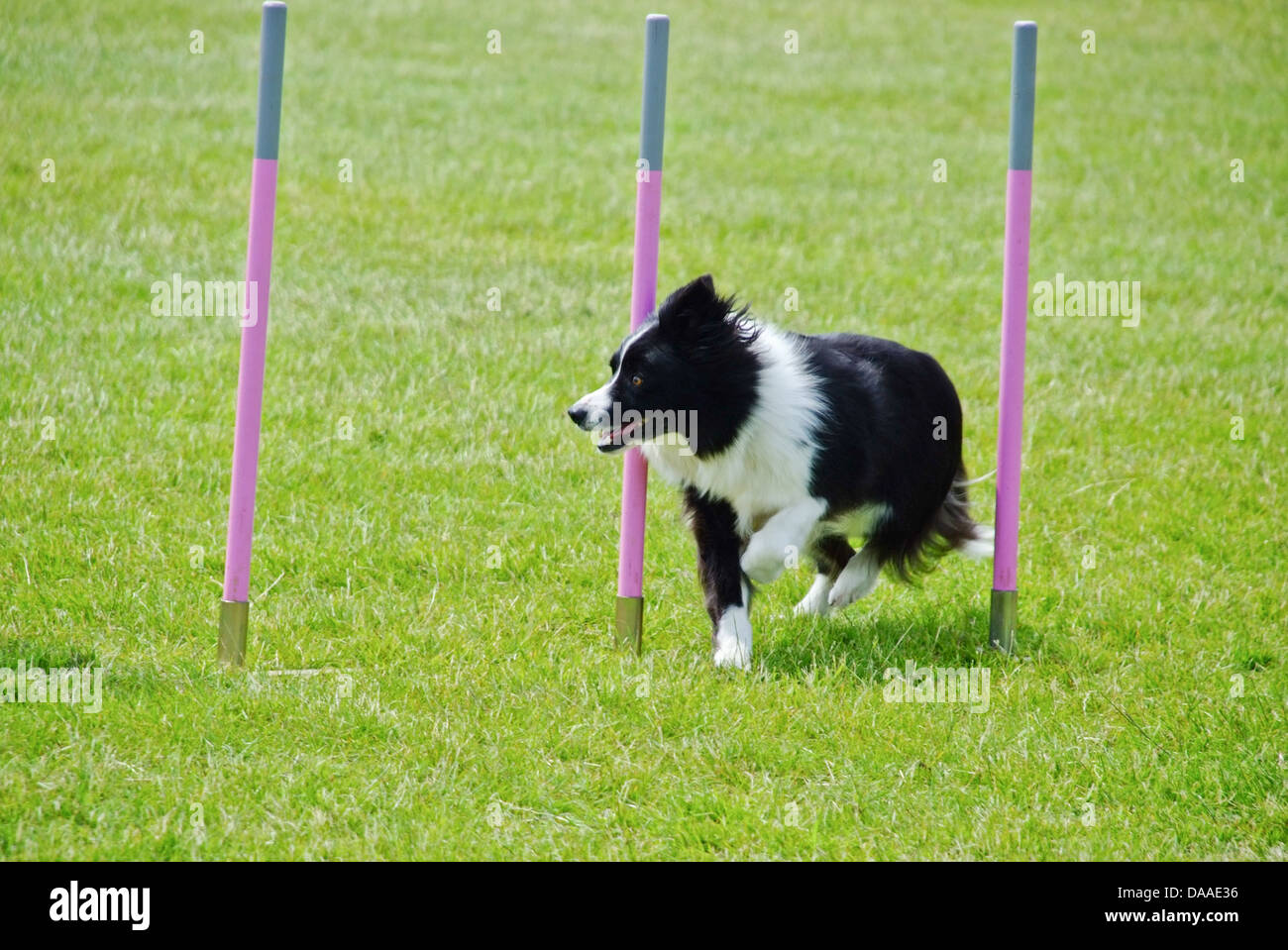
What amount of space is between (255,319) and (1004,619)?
2877 millimetres

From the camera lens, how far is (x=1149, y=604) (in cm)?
580

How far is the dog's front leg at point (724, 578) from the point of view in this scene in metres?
4.96

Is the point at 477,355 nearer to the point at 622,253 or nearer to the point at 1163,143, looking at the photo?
the point at 622,253

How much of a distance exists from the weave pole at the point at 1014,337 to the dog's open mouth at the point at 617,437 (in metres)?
1.36

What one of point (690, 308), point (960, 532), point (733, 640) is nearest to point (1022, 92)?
point (690, 308)

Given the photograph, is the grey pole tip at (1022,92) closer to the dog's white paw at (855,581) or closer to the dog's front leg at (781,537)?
the dog's front leg at (781,537)

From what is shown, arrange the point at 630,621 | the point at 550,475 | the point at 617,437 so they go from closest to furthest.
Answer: the point at 617,437, the point at 630,621, the point at 550,475

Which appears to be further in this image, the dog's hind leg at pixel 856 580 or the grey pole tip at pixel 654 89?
the dog's hind leg at pixel 856 580

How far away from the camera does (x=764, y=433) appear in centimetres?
479

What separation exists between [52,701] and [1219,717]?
379 centimetres

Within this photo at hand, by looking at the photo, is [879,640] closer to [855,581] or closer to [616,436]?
[855,581]

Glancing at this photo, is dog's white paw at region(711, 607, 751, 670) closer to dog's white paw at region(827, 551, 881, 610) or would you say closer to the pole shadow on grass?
the pole shadow on grass

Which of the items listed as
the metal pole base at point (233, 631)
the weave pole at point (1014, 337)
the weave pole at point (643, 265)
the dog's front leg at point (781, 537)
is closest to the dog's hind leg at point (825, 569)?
the weave pole at point (1014, 337)

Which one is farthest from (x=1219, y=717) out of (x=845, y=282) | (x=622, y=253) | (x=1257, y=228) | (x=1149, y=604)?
(x=1257, y=228)
